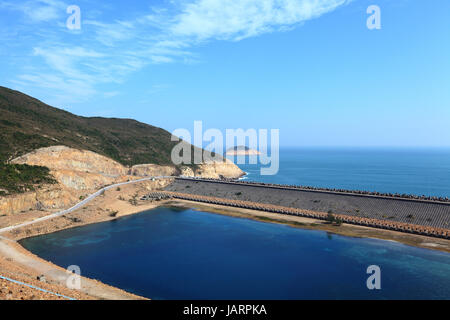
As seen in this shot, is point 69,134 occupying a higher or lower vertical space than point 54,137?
higher

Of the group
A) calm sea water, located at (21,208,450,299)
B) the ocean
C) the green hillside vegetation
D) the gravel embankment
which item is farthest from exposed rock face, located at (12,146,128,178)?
calm sea water, located at (21,208,450,299)

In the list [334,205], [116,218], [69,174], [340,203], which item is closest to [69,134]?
[69,174]

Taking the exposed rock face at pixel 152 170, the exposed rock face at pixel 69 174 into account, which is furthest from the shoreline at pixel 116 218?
the exposed rock face at pixel 152 170

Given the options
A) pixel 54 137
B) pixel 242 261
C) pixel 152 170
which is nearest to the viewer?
pixel 242 261

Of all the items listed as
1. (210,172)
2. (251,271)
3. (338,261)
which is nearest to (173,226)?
(251,271)

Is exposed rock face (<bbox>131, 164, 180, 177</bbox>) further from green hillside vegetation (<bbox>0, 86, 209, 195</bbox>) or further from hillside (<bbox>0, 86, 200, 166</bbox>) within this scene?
hillside (<bbox>0, 86, 200, 166</bbox>)

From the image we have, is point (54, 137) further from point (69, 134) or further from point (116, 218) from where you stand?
point (116, 218)

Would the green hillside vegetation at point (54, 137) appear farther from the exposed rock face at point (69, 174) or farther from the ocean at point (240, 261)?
the ocean at point (240, 261)
